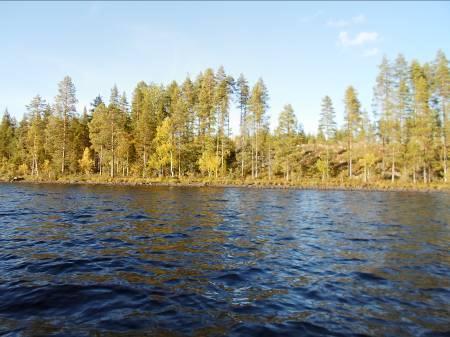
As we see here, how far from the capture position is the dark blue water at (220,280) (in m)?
6.18

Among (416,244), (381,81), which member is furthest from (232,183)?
(416,244)

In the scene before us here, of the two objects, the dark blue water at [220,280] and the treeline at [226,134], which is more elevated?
the treeline at [226,134]

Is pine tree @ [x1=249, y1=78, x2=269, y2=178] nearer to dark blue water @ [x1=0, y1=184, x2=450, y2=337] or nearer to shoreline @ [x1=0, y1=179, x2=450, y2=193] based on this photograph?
shoreline @ [x1=0, y1=179, x2=450, y2=193]

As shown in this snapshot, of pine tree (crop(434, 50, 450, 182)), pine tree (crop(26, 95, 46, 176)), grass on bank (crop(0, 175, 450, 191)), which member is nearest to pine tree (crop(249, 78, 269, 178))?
grass on bank (crop(0, 175, 450, 191))

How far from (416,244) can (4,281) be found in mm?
15350

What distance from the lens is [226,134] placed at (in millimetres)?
72750

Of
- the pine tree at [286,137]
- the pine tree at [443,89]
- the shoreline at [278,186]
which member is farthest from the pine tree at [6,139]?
the pine tree at [443,89]

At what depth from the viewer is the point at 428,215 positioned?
2297 centimetres

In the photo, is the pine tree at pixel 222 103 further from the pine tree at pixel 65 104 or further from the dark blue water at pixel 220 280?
the dark blue water at pixel 220 280

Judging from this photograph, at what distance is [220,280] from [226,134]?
64911 millimetres

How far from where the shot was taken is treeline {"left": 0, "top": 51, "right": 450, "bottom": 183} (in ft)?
211

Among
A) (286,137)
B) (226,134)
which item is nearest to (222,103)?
(226,134)

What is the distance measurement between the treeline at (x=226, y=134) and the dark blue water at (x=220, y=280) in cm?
5114

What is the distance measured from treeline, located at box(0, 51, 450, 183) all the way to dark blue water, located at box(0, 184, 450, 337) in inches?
2013
